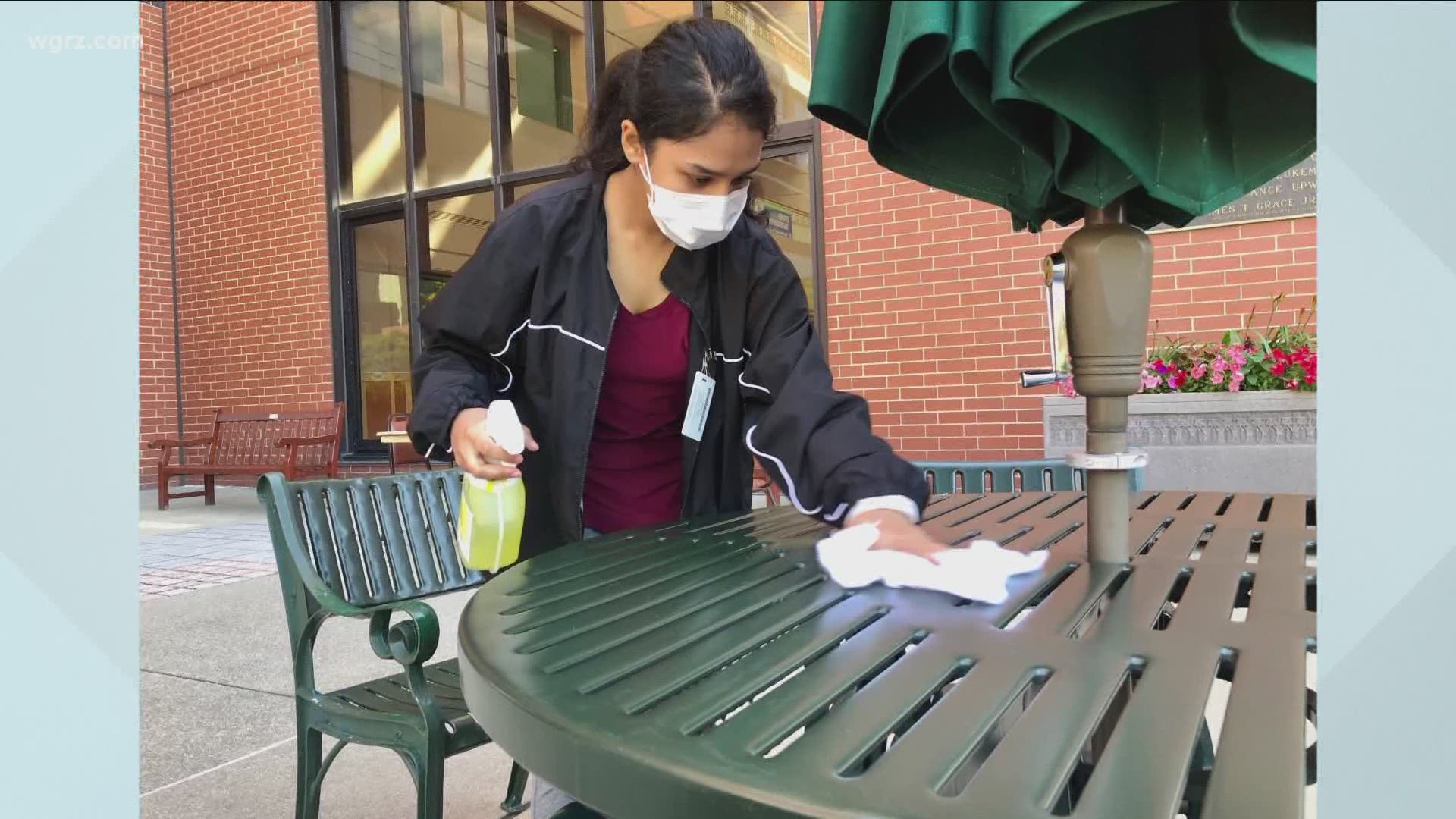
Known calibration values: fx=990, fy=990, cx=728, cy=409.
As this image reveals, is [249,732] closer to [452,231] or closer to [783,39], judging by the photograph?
[783,39]

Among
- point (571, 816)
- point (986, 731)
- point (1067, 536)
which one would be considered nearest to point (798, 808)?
point (986, 731)

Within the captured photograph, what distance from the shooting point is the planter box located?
161 inches

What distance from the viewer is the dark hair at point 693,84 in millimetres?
1621

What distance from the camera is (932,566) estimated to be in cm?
103

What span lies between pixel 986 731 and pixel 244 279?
9.29 m

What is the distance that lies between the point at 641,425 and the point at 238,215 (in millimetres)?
8150

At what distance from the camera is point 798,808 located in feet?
1.70

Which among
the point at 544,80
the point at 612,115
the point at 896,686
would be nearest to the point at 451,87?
the point at 544,80

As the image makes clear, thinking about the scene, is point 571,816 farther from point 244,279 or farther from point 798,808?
point 244,279

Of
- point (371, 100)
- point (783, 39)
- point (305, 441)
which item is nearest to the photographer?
point (783, 39)
